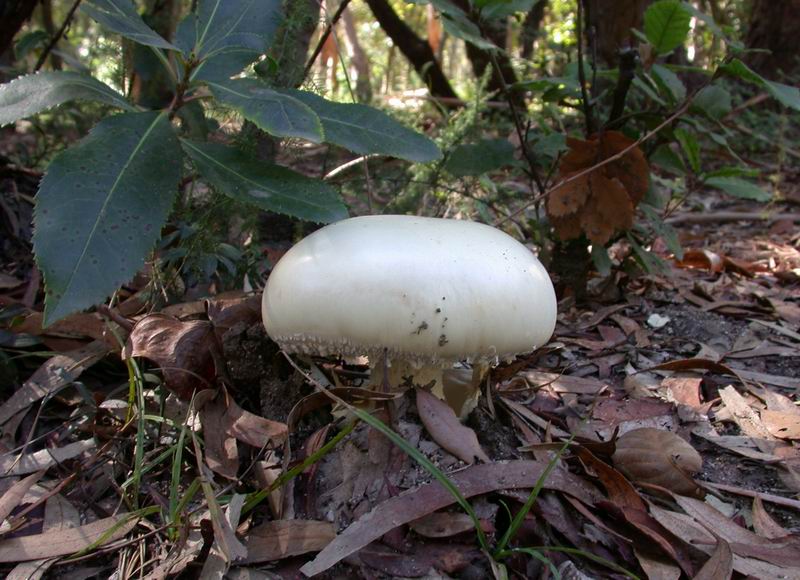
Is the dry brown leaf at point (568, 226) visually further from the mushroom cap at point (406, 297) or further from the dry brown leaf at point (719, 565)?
the dry brown leaf at point (719, 565)

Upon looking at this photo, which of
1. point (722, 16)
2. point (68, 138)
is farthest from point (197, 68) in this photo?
point (722, 16)

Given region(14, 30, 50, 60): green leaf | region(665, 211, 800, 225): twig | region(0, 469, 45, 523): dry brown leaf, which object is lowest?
region(665, 211, 800, 225): twig

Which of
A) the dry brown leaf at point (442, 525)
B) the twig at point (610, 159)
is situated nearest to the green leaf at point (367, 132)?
the twig at point (610, 159)

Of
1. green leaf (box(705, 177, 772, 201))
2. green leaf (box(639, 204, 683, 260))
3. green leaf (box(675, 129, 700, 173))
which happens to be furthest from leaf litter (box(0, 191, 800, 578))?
green leaf (box(675, 129, 700, 173))

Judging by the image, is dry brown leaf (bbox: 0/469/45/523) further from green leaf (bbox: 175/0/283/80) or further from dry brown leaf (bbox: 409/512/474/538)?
green leaf (bbox: 175/0/283/80)

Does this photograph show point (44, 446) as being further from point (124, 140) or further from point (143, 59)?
point (143, 59)

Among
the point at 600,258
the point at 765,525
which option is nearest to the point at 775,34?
the point at 600,258

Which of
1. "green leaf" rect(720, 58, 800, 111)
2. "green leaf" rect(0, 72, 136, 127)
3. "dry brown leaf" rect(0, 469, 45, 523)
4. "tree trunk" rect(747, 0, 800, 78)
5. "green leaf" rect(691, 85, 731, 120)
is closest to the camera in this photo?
"green leaf" rect(0, 72, 136, 127)

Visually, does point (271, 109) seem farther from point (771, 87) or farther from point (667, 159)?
point (667, 159)
